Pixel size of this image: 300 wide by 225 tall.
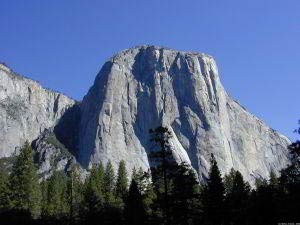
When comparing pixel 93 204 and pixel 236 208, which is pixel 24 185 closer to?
pixel 93 204

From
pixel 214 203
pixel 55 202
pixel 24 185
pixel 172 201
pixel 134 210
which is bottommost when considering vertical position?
pixel 172 201

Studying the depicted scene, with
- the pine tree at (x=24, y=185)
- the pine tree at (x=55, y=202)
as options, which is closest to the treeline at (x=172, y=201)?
the pine tree at (x=24, y=185)

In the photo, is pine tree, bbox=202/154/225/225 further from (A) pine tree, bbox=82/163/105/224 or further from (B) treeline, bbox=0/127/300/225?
(A) pine tree, bbox=82/163/105/224

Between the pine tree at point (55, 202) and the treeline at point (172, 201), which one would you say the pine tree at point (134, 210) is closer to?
the treeline at point (172, 201)

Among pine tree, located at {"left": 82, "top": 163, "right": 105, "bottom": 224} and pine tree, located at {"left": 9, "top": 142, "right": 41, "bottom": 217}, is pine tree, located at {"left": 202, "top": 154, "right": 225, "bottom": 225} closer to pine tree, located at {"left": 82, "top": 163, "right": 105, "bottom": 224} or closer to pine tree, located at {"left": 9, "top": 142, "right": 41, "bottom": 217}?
pine tree, located at {"left": 82, "top": 163, "right": 105, "bottom": 224}

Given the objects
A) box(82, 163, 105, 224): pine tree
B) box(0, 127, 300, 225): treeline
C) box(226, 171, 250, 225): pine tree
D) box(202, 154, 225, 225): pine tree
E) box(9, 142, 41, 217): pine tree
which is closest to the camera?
box(0, 127, 300, 225): treeline

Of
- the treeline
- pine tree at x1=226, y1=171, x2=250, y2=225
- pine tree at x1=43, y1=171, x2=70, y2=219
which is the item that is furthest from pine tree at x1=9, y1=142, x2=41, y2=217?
pine tree at x1=226, y1=171, x2=250, y2=225

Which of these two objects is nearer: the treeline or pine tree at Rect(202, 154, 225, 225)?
the treeline

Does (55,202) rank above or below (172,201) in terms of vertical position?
above

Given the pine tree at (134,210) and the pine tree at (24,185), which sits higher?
the pine tree at (24,185)

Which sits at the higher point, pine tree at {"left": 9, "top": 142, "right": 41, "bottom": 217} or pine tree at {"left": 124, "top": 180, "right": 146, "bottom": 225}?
pine tree at {"left": 9, "top": 142, "right": 41, "bottom": 217}

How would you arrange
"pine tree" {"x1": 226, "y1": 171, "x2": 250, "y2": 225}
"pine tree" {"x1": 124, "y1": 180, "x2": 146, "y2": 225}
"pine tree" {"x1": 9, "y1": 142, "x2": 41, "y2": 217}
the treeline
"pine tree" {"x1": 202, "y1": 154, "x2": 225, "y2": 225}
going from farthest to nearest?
"pine tree" {"x1": 9, "y1": 142, "x2": 41, "y2": 217} < "pine tree" {"x1": 124, "y1": 180, "x2": 146, "y2": 225} < "pine tree" {"x1": 226, "y1": 171, "x2": 250, "y2": 225} < "pine tree" {"x1": 202, "y1": 154, "x2": 225, "y2": 225} < the treeline

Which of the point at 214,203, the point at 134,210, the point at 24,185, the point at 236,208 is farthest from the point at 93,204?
the point at 214,203

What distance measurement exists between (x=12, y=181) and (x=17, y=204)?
3.77 meters
